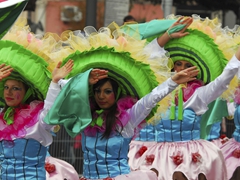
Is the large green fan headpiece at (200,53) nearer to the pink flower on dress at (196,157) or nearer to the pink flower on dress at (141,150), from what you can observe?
the pink flower on dress at (196,157)

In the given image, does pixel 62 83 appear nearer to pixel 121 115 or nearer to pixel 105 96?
pixel 105 96

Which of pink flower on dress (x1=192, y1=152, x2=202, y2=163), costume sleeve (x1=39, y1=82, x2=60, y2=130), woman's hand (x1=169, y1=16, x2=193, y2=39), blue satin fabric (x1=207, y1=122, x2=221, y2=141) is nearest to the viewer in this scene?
costume sleeve (x1=39, y1=82, x2=60, y2=130)

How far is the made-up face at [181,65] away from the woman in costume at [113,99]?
4.55 ft

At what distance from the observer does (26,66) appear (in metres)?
7.91

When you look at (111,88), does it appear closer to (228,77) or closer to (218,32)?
(228,77)

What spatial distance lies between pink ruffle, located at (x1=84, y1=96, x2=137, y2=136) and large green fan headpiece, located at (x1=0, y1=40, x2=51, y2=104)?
0.57 m

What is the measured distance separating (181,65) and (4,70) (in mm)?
2413

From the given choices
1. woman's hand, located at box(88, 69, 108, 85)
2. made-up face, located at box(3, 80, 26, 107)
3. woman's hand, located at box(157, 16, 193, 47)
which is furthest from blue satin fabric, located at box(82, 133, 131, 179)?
woman's hand, located at box(157, 16, 193, 47)

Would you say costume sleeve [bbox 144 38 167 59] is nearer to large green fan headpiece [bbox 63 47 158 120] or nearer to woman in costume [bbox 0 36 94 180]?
large green fan headpiece [bbox 63 47 158 120]

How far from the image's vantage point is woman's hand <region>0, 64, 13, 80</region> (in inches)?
303

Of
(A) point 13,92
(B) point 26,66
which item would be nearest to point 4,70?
(B) point 26,66

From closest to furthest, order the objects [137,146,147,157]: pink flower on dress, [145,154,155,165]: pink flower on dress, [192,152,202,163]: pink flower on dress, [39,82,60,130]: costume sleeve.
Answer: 1. [39,82,60,130]: costume sleeve
2. [192,152,202,163]: pink flower on dress
3. [145,154,155,165]: pink flower on dress
4. [137,146,147,157]: pink flower on dress

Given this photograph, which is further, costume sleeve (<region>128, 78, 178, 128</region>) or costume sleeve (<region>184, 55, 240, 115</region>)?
costume sleeve (<region>184, 55, 240, 115</region>)

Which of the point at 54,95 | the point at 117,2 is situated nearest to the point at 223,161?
the point at 54,95
